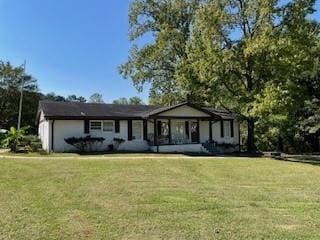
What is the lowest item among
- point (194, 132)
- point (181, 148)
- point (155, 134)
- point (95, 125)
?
point (181, 148)

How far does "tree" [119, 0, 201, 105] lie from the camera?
40.2 metres

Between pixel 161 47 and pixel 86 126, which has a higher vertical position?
pixel 161 47

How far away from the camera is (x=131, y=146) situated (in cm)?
3216

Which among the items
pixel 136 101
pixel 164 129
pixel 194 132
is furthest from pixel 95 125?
pixel 136 101

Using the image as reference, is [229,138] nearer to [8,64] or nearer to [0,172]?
[0,172]

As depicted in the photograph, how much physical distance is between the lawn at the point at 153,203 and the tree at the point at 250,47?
12.0 meters

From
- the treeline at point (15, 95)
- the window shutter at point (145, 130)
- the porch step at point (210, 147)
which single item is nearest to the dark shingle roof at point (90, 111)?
the window shutter at point (145, 130)

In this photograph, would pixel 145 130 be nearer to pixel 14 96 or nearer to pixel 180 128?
pixel 180 128

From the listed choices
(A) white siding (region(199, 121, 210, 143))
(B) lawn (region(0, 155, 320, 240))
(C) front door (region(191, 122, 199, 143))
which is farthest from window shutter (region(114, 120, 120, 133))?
(B) lawn (region(0, 155, 320, 240))

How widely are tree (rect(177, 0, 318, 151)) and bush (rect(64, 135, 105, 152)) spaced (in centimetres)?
869

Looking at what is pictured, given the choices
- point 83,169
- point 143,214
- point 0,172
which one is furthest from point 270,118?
point 143,214

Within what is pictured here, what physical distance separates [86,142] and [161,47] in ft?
44.7

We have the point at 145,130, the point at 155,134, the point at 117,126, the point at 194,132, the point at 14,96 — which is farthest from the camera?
the point at 14,96

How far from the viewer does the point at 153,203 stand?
10844 mm
